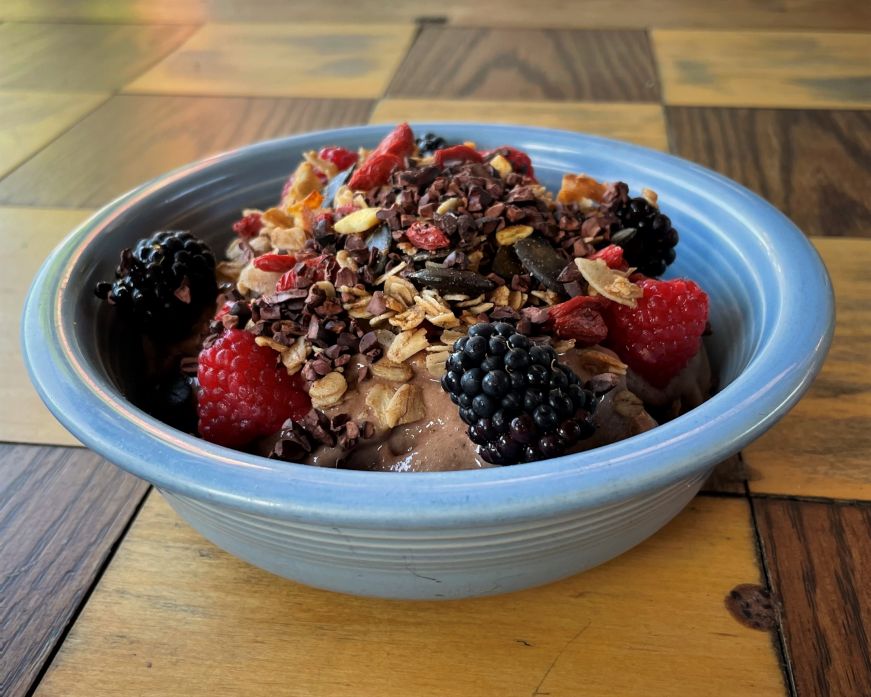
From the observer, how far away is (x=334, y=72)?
5.24 feet

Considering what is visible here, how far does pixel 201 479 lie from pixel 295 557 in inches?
4.2

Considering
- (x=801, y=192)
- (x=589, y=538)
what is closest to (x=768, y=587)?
(x=589, y=538)

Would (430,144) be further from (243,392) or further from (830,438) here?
(830,438)

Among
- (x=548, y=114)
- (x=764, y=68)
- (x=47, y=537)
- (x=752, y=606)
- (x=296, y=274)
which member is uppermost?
(x=296, y=274)

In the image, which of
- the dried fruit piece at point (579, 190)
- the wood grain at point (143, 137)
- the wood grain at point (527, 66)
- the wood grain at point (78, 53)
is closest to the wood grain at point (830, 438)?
the dried fruit piece at point (579, 190)

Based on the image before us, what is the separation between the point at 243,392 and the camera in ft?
2.05

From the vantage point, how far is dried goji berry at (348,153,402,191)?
75 centimetres

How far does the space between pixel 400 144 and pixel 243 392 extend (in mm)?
314

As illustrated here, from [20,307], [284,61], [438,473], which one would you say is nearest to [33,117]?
[284,61]

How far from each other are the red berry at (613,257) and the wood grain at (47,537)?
431mm

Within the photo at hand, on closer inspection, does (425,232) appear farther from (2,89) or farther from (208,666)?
(2,89)

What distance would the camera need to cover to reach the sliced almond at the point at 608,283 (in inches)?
25.2

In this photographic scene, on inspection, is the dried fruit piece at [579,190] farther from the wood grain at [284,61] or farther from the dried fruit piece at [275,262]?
the wood grain at [284,61]

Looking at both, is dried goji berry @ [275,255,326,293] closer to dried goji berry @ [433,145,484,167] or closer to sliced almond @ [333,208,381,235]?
sliced almond @ [333,208,381,235]
